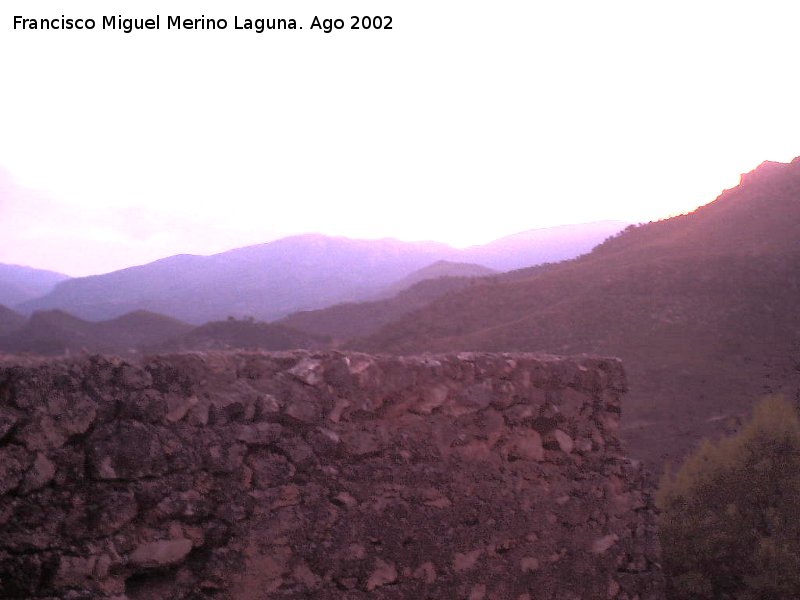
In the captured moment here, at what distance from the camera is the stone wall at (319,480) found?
2771mm

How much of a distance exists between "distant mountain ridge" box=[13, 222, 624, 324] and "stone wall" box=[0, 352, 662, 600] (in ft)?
196

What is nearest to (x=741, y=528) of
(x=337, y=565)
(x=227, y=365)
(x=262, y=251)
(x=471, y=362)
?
(x=471, y=362)

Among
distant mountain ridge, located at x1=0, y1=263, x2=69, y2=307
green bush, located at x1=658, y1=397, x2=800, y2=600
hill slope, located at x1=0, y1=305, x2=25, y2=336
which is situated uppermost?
distant mountain ridge, located at x1=0, y1=263, x2=69, y2=307

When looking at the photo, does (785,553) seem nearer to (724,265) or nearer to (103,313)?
(724,265)

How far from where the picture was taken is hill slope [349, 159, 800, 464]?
53.4 feet

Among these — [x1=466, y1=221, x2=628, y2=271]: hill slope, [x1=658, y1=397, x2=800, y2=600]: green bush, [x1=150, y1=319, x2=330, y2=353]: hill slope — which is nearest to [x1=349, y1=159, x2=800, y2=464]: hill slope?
[x1=150, y1=319, x2=330, y2=353]: hill slope

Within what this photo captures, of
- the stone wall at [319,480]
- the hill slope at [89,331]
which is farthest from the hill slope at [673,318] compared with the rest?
the hill slope at [89,331]

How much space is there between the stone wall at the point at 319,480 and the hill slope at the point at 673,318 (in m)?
9.04

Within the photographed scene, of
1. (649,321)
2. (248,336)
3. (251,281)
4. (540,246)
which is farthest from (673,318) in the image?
(540,246)

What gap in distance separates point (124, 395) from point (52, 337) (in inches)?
1240

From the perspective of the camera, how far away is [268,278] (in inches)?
3369

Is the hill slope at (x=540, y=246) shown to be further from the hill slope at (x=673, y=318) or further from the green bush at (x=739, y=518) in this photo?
the green bush at (x=739, y=518)

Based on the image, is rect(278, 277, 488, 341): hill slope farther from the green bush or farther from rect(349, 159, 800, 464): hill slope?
the green bush

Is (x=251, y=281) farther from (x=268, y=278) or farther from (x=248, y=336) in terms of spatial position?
(x=248, y=336)
